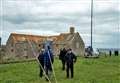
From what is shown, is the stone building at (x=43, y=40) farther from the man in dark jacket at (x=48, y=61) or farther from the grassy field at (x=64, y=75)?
the man in dark jacket at (x=48, y=61)

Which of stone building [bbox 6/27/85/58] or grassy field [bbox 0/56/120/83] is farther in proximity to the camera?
stone building [bbox 6/27/85/58]

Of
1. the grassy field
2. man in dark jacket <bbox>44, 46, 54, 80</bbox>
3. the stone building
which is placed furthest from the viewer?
the stone building

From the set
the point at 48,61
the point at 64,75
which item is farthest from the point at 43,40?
the point at 48,61

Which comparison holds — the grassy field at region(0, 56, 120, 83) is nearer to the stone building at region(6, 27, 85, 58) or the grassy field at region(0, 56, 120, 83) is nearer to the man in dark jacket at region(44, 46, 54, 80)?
the man in dark jacket at region(44, 46, 54, 80)

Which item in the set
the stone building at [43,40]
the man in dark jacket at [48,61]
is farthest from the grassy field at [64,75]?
the stone building at [43,40]

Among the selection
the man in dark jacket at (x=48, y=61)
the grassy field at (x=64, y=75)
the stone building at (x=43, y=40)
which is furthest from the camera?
the stone building at (x=43, y=40)

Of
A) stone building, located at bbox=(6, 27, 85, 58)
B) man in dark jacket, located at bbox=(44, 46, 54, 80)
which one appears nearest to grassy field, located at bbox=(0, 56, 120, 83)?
man in dark jacket, located at bbox=(44, 46, 54, 80)

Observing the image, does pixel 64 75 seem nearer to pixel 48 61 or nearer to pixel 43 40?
pixel 48 61

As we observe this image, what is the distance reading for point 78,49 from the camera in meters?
105

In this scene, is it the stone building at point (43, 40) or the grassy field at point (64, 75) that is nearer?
the grassy field at point (64, 75)

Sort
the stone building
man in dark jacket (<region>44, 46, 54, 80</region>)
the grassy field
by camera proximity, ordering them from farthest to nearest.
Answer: the stone building
the grassy field
man in dark jacket (<region>44, 46, 54, 80</region>)

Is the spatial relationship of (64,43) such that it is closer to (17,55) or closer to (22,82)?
(17,55)

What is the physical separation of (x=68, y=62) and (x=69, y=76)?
4.87 feet

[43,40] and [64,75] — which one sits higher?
[43,40]
